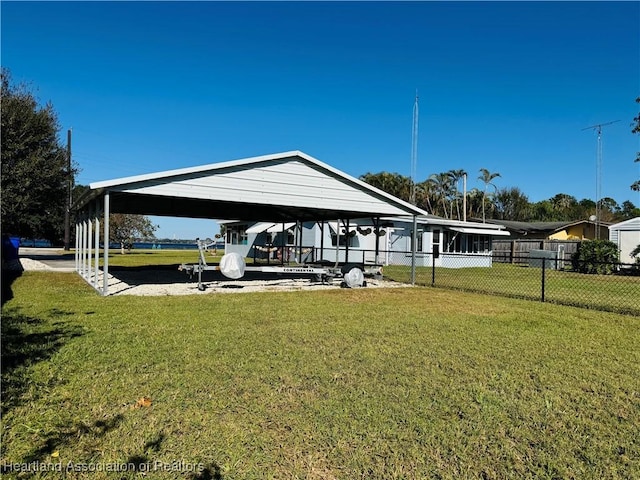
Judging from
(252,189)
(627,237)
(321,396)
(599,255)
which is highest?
(252,189)

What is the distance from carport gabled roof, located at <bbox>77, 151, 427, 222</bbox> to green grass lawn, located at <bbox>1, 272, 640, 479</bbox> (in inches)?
159

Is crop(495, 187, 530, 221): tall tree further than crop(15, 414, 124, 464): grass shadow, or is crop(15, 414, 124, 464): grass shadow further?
crop(495, 187, 530, 221): tall tree

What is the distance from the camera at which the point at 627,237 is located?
2234cm

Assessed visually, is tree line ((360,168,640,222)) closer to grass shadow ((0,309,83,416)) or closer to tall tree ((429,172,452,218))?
tall tree ((429,172,452,218))

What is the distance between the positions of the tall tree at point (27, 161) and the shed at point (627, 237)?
28.3 m

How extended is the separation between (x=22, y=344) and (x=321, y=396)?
383cm

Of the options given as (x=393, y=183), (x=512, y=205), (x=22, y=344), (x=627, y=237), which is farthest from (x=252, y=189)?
(x=512, y=205)

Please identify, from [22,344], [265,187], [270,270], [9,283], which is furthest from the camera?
[270,270]

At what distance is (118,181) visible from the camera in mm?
9648

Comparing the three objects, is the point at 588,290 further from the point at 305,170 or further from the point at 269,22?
the point at 269,22

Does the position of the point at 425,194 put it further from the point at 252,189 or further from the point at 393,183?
the point at 252,189

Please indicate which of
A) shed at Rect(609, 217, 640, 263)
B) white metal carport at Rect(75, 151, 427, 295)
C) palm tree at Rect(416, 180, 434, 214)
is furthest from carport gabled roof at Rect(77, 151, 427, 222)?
palm tree at Rect(416, 180, 434, 214)

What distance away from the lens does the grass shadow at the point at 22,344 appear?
372 cm

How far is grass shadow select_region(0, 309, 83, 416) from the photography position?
→ 12.2 ft
